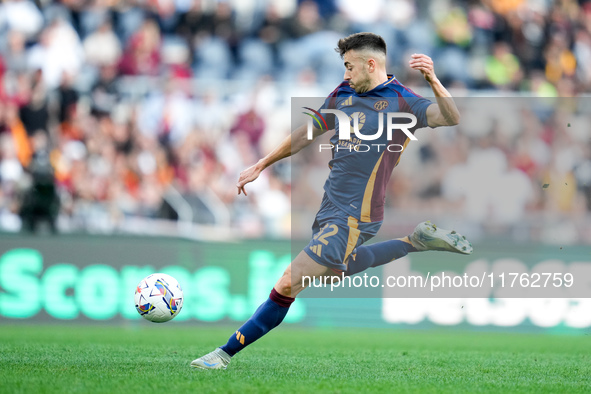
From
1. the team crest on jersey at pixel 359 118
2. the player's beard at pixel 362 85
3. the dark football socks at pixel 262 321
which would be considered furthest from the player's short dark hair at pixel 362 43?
the dark football socks at pixel 262 321

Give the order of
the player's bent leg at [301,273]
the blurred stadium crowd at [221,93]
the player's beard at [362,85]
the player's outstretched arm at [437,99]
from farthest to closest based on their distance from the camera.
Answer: the blurred stadium crowd at [221,93], the player's beard at [362,85], the player's bent leg at [301,273], the player's outstretched arm at [437,99]

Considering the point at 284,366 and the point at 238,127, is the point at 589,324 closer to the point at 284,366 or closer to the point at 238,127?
the point at 238,127

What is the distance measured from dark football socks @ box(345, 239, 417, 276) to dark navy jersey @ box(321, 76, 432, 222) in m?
0.40

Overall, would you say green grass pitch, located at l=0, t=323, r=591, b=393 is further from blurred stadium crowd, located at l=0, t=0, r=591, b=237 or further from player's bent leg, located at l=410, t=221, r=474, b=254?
blurred stadium crowd, located at l=0, t=0, r=591, b=237

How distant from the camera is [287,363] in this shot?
7.31 meters

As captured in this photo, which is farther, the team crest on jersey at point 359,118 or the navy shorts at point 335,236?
the team crest on jersey at point 359,118

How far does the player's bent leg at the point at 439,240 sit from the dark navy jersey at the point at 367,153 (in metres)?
0.54

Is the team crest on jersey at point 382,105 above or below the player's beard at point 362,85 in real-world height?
below

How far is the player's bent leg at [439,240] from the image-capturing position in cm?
708

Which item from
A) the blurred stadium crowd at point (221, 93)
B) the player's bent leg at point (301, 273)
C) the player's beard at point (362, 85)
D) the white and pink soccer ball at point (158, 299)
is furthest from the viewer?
the blurred stadium crowd at point (221, 93)

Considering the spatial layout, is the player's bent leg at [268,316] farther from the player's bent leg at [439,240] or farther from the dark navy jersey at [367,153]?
the player's bent leg at [439,240]

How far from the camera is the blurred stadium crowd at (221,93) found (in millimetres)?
12555

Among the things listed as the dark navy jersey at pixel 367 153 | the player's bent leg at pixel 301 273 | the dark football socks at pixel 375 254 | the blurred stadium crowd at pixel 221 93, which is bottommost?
the player's bent leg at pixel 301 273

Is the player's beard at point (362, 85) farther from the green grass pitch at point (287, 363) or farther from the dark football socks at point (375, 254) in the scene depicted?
the green grass pitch at point (287, 363)
